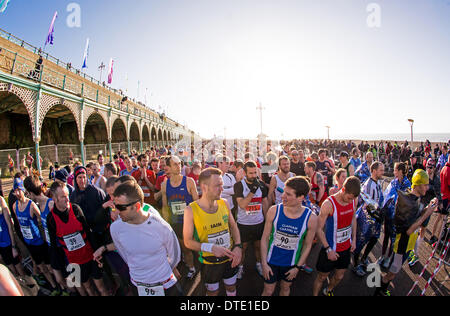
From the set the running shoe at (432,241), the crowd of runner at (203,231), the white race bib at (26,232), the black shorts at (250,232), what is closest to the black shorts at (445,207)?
the running shoe at (432,241)

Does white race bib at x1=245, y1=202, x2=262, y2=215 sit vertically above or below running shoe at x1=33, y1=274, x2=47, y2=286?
above

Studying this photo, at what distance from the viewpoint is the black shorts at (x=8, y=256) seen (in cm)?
328

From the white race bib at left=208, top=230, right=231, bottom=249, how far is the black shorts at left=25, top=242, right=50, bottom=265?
10.4 feet

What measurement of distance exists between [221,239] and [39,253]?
3.38 m

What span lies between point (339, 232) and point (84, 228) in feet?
12.0

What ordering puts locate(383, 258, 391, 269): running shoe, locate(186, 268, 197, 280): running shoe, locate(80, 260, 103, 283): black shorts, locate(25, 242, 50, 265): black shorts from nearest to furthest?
locate(80, 260, 103, 283): black shorts
locate(383, 258, 391, 269): running shoe
locate(25, 242, 50, 265): black shorts
locate(186, 268, 197, 280): running shoe

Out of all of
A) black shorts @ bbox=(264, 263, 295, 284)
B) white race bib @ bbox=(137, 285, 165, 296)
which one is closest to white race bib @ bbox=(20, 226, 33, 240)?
white race bib @ bbox=(137, 285, 165, 296)

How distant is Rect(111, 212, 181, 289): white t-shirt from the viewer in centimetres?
201

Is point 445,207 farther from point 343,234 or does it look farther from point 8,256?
point 8,256

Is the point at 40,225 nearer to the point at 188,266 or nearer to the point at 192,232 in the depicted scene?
the point at 188,266

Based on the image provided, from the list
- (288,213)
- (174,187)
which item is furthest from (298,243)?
(174,187)

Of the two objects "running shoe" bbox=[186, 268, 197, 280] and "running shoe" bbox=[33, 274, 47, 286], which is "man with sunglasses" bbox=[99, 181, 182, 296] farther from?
"running shoe" bbox=[33, 274, 47, 286]

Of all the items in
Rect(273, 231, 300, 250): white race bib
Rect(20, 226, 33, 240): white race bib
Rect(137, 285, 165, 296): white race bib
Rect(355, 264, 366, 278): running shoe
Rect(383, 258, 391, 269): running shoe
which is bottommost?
Rect(355, 264, 366, 278): running shoe

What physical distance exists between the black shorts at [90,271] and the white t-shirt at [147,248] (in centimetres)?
119
